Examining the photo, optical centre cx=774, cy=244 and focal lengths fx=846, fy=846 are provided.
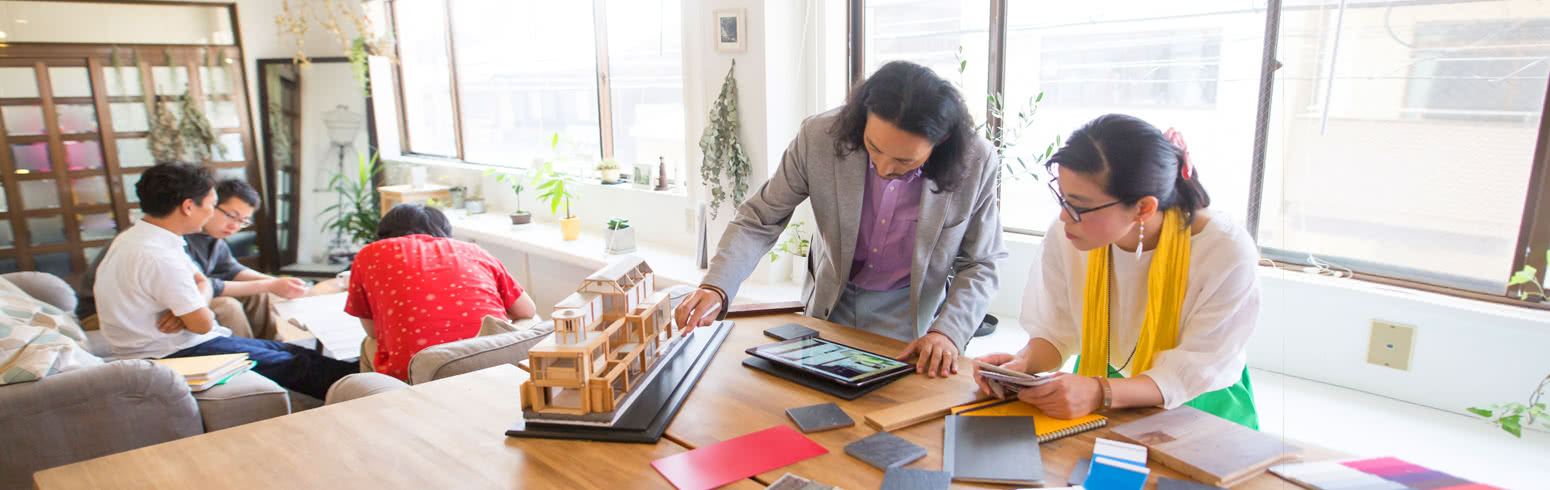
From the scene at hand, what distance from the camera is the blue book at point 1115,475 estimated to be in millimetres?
1104

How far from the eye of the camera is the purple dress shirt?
1935mm

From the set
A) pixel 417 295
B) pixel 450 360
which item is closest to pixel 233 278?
pixel 417 295

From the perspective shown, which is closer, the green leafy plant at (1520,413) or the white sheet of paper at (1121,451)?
the white sheet of paper at (1121,451)

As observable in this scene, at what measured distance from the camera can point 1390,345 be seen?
1747 mm

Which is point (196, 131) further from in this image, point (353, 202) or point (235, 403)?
point (235, 403)

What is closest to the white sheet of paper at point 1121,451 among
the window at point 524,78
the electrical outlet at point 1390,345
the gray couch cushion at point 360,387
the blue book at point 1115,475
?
the blue book at point 1115,475

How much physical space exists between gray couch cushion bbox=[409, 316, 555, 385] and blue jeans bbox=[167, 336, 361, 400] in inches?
37.5

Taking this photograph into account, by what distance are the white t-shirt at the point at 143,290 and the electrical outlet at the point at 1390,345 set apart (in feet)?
10.8

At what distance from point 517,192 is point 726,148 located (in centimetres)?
181

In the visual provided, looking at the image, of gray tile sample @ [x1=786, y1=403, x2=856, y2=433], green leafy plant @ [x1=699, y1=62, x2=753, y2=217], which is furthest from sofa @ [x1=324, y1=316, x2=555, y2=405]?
green leafy plant @ [x1=699, y1=62, x2=753, y2=217]

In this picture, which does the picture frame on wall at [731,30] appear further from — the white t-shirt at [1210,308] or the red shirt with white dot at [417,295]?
the white t-shirt at [1210,308]

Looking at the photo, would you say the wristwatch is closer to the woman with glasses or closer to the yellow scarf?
the woman with glasses

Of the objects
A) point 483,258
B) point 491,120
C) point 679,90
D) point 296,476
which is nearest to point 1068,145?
point 296,476

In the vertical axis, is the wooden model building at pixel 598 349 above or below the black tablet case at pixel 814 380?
above
